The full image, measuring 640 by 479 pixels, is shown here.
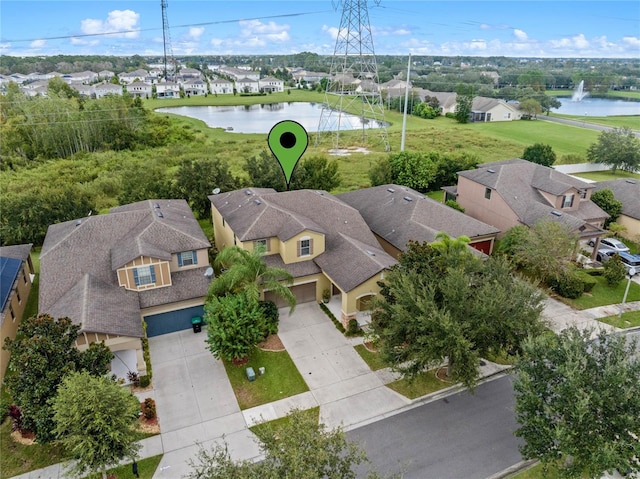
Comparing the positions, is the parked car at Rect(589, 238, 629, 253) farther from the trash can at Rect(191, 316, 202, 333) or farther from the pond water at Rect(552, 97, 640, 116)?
the pond water at Rect(552, 97, 640, 116)

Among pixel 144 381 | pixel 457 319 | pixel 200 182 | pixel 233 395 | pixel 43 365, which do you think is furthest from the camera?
pixel 200 182

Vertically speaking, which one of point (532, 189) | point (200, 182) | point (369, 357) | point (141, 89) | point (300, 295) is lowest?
point (369, 357)

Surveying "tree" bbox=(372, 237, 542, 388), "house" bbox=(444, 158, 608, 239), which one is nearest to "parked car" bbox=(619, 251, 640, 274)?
"house" bbox=(444, 158, 608, 239)

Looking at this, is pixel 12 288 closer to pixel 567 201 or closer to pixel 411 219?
pixel 411 219

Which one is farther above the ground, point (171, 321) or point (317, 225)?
point (317, 225)

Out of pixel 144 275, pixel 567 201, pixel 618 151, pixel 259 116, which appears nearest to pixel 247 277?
pixel 144 275

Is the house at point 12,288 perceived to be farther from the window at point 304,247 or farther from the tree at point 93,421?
the window at point 304,247
